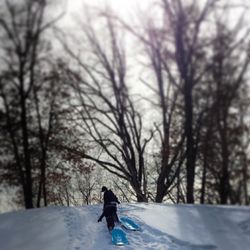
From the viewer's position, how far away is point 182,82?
25094 mm

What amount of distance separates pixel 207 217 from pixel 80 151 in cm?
1201

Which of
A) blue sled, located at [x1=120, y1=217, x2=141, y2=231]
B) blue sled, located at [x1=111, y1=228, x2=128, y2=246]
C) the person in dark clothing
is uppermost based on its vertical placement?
the person in dark clothing

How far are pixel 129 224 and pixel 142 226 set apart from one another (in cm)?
45

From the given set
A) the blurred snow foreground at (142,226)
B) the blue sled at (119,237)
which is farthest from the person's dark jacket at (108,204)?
the blue sled at (119,237)

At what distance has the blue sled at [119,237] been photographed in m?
13.4

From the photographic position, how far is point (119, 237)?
13.8 metres

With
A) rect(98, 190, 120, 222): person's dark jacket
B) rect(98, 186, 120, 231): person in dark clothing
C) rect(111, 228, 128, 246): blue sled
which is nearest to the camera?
rect(111, 228, 128, 246): blue sled

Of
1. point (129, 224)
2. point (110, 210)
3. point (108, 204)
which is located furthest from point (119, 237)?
point (108, 204)

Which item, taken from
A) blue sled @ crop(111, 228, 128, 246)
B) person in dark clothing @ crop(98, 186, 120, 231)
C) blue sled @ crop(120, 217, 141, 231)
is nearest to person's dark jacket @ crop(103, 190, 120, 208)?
person in dark clothing @ crop(98, 186, 120, 231)

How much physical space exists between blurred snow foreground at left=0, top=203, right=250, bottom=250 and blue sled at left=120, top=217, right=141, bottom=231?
262 millimetres

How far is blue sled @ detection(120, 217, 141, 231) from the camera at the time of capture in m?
15.0

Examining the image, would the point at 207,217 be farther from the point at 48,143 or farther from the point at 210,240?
the point at 48,143

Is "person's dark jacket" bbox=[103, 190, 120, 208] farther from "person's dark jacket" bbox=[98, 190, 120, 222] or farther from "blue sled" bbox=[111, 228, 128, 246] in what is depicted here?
"blue sled" bbox=[111, 228, 128, 246]

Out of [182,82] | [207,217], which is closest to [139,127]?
[182,82]
